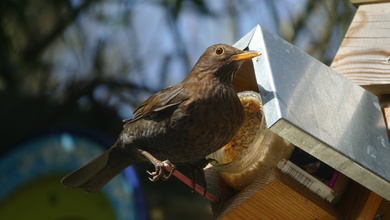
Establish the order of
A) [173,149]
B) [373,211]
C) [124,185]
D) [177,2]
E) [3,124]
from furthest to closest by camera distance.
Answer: [3,124], [177,2], [124,185], [173,149], [373,211]

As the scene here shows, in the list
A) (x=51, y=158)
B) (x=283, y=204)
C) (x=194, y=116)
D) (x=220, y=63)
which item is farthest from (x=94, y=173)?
(x=51, y=158)

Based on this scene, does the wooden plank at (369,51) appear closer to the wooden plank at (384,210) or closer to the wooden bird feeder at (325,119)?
the wooden bird feeder at (325,119)

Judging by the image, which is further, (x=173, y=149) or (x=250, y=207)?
(x=173, y=149)

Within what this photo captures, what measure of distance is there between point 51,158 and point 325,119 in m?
2.82

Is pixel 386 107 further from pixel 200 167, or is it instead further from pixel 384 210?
pixel 200 167

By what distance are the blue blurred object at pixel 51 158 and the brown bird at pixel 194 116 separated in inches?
61.5

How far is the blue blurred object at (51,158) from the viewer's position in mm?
4402

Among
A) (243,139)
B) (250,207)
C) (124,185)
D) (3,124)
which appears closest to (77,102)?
(3,124)

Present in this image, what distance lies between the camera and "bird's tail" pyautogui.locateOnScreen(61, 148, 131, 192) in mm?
3076

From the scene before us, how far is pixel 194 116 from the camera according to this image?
255cm

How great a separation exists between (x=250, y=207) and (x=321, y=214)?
28 cm

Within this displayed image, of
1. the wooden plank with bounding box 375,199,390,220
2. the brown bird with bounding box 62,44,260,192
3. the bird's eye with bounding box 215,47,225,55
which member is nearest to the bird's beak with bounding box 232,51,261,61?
the brown bird with bounding box 62,44,260,192

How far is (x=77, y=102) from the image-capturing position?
207 inches

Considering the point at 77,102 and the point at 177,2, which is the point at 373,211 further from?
the point at 77,102
